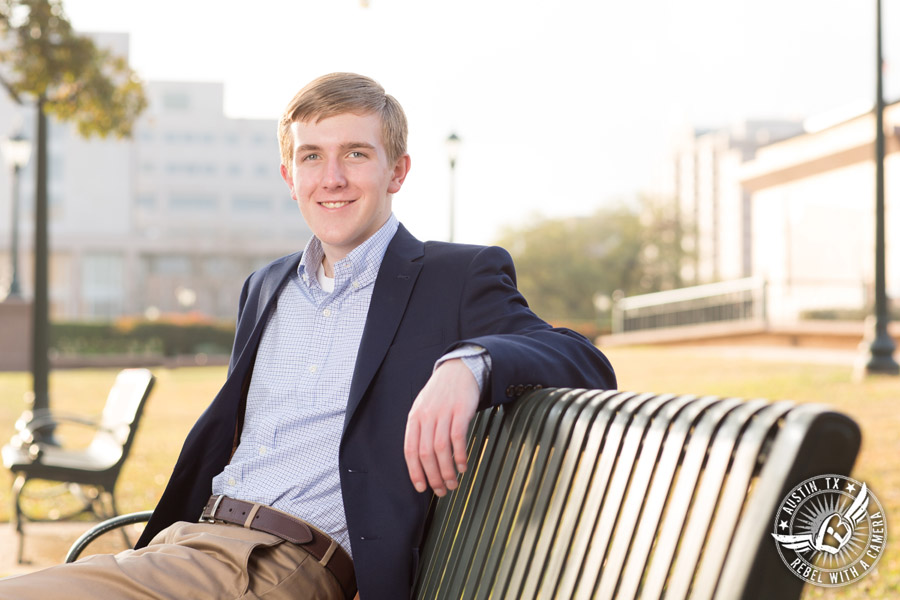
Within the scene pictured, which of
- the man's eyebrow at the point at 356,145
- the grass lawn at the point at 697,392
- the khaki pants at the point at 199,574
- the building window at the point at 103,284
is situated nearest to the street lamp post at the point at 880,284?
Answer: the grass lawn at the point at 697,392

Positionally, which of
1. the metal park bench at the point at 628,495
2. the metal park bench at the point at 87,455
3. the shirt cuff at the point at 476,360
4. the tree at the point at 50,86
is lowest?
the metal park bench at the point at 87,455

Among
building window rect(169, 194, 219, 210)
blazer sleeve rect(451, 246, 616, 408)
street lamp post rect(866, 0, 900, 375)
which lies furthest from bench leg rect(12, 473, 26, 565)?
building window rect(169, 194, 219, 210)

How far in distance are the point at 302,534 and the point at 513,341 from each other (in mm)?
831

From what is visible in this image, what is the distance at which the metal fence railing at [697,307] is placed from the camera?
24.1 m

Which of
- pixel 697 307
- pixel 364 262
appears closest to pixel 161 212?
pixel 697 307

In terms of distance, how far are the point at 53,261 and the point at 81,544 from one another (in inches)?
3601

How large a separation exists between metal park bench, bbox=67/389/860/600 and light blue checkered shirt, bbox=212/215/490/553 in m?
0.38

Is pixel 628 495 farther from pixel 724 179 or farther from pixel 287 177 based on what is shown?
pixel 724 179

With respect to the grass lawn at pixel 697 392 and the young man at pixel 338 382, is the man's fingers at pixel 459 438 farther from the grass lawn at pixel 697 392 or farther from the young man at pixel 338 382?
the grass lawn at pixel 697 392

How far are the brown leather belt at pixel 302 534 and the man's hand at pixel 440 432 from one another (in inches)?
26.5

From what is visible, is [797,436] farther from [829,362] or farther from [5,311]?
[5,311]

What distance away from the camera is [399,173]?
3.02 m

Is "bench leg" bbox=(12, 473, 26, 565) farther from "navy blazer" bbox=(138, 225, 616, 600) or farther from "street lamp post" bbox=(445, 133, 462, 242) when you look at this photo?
"street lamp post" bbox=(445, 133, 462, 242)

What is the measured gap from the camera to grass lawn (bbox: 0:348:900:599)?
723 centimetres
